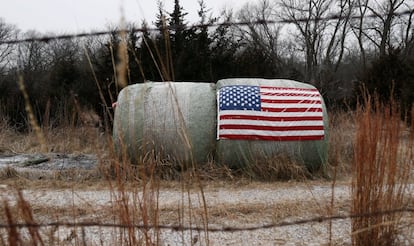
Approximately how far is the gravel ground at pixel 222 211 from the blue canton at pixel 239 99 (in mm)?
996

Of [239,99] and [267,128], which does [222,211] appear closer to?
[267,128]

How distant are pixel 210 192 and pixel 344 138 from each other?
326 centimetres

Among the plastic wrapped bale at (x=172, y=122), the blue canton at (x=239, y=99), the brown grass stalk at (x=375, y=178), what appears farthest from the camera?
the blue canton at (x=239, y=99)

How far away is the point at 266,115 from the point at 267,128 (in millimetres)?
167

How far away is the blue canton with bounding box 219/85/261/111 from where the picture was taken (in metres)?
5.19

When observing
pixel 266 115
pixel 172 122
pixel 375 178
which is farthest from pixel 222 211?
pixel 266 115

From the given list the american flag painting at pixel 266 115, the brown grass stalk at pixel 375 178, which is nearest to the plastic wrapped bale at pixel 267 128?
the american flag painting at pixel 266 115

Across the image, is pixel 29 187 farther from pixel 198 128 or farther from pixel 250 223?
pixel 250 223

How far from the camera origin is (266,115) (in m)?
5.19

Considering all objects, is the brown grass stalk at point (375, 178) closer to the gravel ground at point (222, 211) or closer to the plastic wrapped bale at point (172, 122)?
the gravel ground at point (222, 211)

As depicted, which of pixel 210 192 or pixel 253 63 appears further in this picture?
pixel 253 63

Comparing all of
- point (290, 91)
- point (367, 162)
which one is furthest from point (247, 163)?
point (367, 162)

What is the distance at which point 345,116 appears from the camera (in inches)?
332

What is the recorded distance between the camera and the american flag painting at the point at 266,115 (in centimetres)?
513
